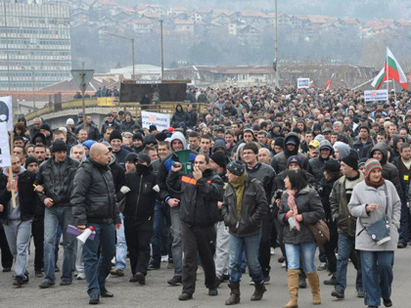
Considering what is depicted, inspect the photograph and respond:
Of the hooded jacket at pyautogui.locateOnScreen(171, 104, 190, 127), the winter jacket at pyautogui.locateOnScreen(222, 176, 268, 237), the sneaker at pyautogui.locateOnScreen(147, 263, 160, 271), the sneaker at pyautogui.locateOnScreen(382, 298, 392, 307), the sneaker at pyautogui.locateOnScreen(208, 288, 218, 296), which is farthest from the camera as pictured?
the hooded jacket at pyautogui.locateOnScreen(171, 104, 190, 127)

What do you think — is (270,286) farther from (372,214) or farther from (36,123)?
(36,123)

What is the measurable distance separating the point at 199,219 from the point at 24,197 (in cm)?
249

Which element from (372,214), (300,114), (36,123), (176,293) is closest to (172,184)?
(176,293)

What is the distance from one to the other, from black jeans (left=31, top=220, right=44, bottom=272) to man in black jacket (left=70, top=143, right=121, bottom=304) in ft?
5.82

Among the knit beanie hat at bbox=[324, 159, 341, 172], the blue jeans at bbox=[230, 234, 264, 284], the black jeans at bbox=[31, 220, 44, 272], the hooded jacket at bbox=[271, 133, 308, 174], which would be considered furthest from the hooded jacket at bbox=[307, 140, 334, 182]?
the black jeans at bbox=[31, 220, 44, 272]

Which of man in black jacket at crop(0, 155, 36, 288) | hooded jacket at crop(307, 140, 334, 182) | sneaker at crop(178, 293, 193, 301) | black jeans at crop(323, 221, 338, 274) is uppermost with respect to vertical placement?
hooded jacket at crop(307, 140, 334, 182)

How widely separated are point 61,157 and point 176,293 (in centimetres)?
217

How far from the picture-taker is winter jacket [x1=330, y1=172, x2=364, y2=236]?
10.9m

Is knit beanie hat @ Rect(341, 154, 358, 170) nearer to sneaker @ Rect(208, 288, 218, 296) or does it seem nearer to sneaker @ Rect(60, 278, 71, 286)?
sneaker @ Rect(208, 288, 218, 296)

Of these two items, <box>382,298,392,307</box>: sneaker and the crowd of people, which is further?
the crowd of people

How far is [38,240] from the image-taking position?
506 inches

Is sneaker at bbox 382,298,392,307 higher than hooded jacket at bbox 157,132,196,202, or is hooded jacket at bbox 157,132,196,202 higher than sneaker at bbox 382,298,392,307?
hooded jacket at bbox 157,132,196,202

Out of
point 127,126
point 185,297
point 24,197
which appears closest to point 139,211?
point 24,197

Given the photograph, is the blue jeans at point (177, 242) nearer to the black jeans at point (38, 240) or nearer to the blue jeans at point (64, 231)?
the blue jeans at point (64, 231)
